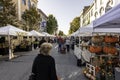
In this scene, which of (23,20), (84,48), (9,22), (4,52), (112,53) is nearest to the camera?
(112,53)

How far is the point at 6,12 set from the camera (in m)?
29.5

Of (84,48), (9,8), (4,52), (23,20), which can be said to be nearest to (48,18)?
(23,20)

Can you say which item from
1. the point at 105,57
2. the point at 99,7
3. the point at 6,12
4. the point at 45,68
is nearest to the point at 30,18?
the point at 99,7

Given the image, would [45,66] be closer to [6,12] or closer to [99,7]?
[6,12]

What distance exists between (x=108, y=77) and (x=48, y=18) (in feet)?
302

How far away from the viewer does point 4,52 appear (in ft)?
78.6

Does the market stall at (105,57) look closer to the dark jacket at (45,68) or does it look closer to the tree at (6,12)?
the dark jacket at (45,68)

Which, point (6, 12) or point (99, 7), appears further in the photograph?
point (99, 7)

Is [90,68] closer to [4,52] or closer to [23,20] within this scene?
[4,52]

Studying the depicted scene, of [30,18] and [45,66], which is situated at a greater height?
[30,18]

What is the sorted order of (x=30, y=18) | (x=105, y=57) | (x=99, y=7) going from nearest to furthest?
(x=105, y=57) → (x=99, y=7) → (x=30, y=18)

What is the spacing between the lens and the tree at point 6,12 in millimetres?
28277

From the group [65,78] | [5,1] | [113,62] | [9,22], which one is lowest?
[65,78]


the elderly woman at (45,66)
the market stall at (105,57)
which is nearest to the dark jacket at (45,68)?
the elderly woman at (45,66)
